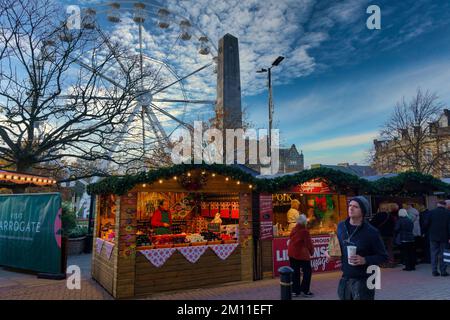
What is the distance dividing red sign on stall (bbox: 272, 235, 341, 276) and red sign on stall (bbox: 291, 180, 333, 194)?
129 centimetres

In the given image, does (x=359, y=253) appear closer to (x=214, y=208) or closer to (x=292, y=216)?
(x=292, y=216)

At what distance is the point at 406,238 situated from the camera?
8484mm

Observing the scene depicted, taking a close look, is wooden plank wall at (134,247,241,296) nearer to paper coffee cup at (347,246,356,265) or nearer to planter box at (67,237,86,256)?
paper coffee cup at (347,246,356,265)

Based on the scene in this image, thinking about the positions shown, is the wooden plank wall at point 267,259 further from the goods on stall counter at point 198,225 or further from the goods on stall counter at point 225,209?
the goods on stall counter at point 198,225

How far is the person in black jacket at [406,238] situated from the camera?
8438 millimetres

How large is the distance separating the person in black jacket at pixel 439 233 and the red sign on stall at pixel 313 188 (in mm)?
2614

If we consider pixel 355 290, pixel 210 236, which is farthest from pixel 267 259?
pixel 355 290

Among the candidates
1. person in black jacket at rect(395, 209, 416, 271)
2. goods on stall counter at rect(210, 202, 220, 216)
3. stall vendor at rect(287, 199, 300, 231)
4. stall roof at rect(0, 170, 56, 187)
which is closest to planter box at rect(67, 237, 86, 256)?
stall roof at rect(0, 170, 56, 187)

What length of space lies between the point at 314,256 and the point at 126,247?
5009 mm

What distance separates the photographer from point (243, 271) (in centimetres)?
755

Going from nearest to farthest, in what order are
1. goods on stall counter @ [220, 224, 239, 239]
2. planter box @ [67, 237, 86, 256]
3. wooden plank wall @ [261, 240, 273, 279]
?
goods on stall counter @ [220, 224, 239, 239], wooden plank wall @ [261, 240, 273, 279], planter box @ [67, 237, 86, 256]

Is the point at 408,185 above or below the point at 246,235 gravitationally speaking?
above

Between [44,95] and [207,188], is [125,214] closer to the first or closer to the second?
[207,188]

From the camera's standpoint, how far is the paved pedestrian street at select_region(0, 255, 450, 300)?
20.2 feet
